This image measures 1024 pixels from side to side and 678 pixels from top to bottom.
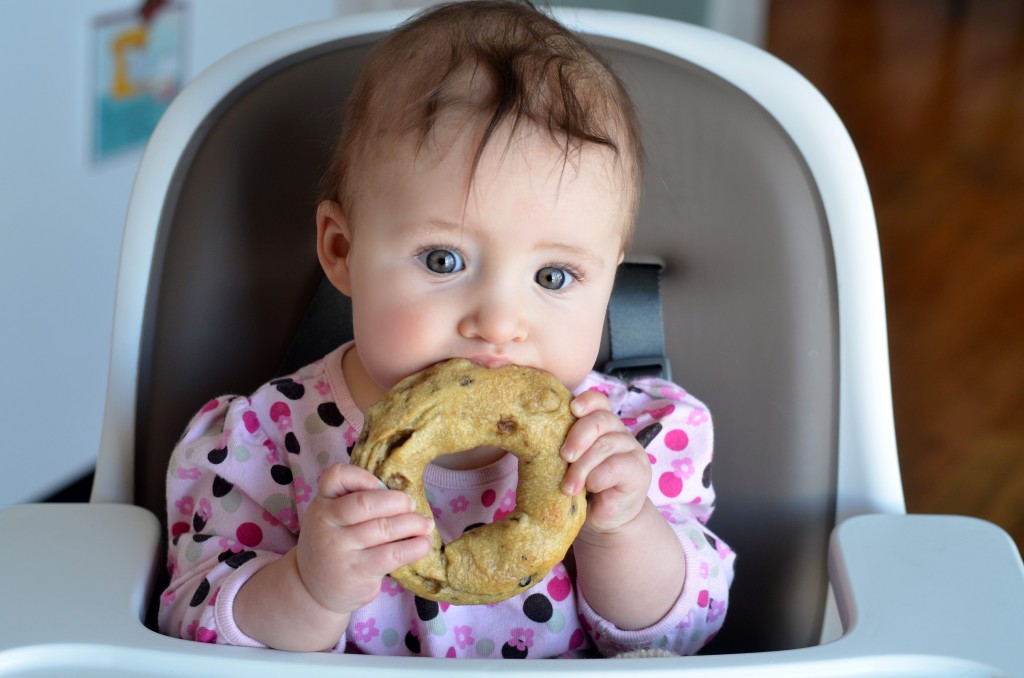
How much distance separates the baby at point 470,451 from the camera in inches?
31.2

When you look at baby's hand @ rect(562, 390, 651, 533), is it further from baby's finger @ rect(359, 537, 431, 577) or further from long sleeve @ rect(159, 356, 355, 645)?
long sleeve @ rect(159, 356, 355, 645)

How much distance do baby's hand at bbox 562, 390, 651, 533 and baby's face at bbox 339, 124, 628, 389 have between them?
0.22 feet

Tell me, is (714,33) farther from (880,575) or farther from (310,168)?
(880,575)

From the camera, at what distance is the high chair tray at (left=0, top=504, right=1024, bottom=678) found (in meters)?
0.74

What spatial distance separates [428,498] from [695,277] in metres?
0.33

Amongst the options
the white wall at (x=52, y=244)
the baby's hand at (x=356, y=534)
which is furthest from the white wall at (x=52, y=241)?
the baby's hand at (x=356, y=534)

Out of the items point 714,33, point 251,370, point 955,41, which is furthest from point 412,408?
point 955,41

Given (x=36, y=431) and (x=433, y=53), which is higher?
(x=433, y=53)

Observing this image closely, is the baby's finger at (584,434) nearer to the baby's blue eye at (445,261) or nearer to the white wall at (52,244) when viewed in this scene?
the baby's blue eye at (445,261)

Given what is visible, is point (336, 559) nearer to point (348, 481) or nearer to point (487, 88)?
point (348, 481)

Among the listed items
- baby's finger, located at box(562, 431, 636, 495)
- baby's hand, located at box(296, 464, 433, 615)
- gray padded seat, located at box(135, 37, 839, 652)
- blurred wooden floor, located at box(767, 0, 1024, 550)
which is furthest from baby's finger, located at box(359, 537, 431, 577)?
blurred wooden floor, located at box(767, 0, 1024, 550)

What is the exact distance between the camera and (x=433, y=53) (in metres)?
0.86

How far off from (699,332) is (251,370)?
416 mm

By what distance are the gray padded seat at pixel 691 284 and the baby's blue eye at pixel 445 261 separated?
0.30 meters
